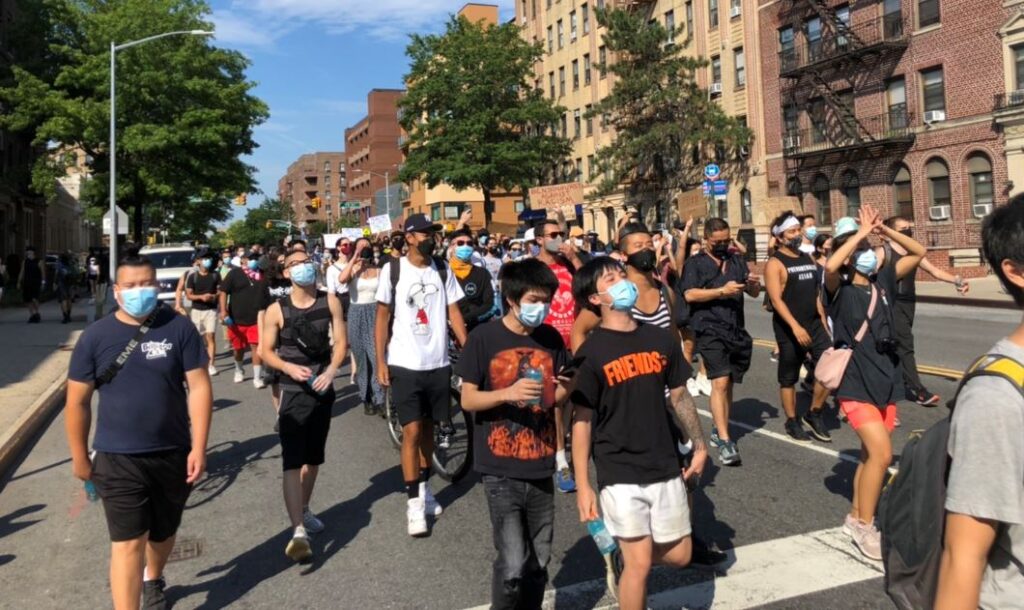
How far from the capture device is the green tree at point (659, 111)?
1575 inches

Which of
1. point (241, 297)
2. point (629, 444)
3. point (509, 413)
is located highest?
point (241, 297)

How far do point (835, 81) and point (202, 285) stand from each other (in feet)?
100.0

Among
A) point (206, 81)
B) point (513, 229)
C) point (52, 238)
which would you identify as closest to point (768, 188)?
point (513, 229)

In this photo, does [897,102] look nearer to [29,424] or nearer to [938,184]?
[938,184]

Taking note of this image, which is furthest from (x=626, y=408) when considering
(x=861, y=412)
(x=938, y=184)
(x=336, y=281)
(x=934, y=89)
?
(x=934, y=89)

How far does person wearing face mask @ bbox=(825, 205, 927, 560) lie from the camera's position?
15.2 feet

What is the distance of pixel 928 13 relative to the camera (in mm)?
29953

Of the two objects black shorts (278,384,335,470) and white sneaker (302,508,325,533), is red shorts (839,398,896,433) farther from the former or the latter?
white sneaker (302,508,325,533)

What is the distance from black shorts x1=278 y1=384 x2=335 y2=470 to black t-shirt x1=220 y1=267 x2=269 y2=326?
19.8 feet

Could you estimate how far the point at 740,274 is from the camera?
6.73 metres

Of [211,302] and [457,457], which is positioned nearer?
[457,457]

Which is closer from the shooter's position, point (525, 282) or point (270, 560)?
point (525, 282)

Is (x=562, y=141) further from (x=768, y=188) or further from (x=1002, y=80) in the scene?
(x=1002, y=80)

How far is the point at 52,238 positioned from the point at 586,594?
66.5 m
